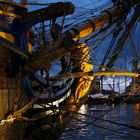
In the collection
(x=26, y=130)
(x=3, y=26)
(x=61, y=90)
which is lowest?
(x=26, y=130)

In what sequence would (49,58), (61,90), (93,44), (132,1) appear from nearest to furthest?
(49,58), (93,44), (132,1), (61,90)

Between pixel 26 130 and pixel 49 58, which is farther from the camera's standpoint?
pixel 26 130

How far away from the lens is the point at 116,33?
13.8 meters

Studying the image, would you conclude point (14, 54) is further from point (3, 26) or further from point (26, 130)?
point (26, 130)

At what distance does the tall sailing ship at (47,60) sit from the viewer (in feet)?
37.4

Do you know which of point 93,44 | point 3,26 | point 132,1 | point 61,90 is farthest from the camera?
point 61,90

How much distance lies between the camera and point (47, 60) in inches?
443

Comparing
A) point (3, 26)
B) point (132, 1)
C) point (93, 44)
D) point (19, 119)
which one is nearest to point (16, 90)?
point (19, 119)

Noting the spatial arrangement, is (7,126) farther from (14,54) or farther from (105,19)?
(105,19)

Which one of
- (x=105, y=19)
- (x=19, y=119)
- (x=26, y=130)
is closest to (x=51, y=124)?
(x=26, y=130)

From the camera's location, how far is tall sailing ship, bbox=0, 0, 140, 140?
11.4m

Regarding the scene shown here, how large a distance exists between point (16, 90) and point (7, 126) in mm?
997

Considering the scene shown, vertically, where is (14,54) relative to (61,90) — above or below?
above

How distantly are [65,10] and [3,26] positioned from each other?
1.92 metres
